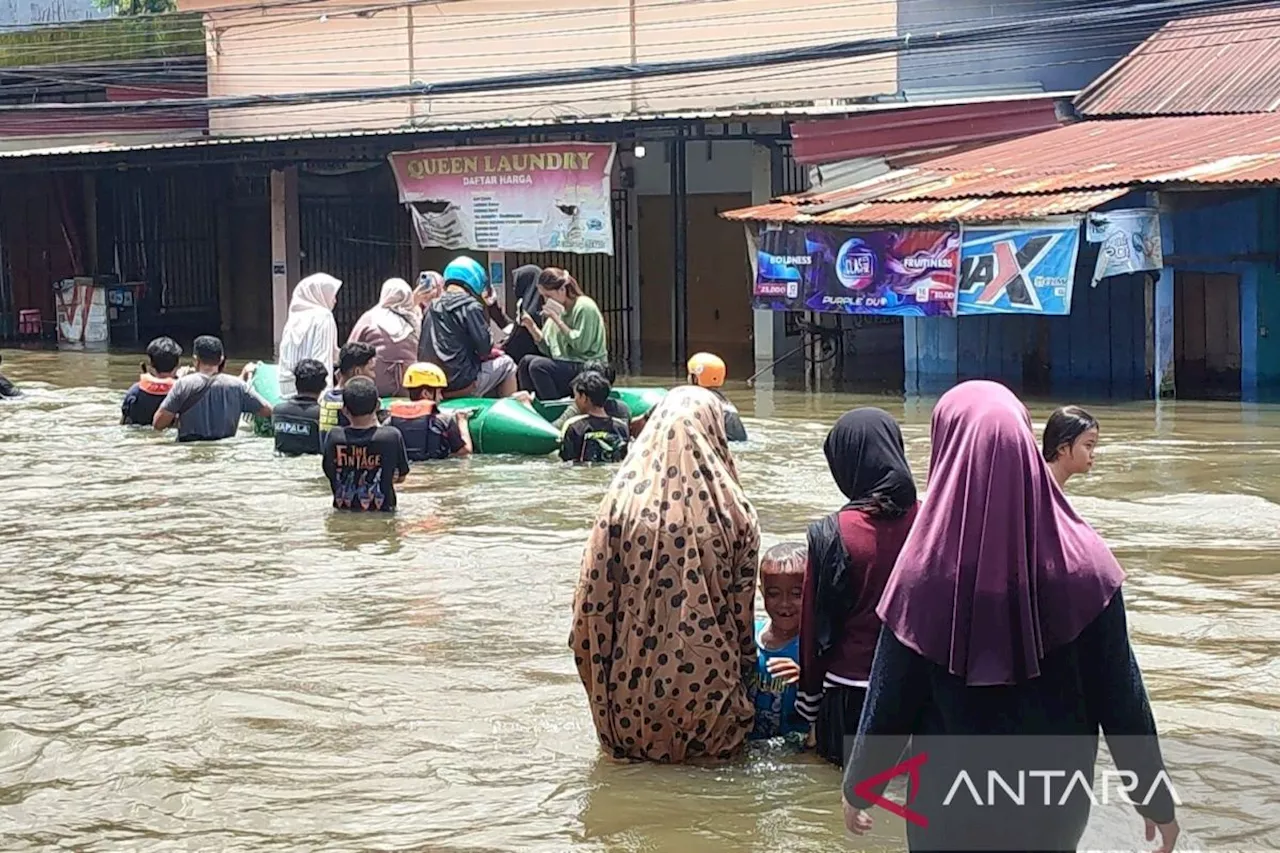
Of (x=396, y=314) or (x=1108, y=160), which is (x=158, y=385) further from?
(x=1108, y=160)

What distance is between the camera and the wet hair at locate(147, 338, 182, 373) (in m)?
13.8

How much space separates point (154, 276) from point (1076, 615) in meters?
26.7

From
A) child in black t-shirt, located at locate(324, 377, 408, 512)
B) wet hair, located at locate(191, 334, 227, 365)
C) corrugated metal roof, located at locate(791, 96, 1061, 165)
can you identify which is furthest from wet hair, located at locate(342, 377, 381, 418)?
corrugated metal roof, located at locate(791, 96, 1061, 165)

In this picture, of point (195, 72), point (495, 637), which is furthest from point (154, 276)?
point (495, 637)

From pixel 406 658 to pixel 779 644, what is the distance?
7.13 feet

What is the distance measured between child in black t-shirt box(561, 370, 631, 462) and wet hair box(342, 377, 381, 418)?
263cm

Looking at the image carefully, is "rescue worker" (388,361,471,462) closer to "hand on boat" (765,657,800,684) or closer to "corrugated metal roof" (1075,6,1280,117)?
"hand on boat" (765,657,800,684)

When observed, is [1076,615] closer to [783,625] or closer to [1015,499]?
[1015,499]

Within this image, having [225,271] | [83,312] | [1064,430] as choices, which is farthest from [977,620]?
[225,271]

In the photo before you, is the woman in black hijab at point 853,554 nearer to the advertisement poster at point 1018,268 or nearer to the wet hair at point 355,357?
the wet hair at point 355,357

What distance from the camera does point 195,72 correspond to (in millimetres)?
27188

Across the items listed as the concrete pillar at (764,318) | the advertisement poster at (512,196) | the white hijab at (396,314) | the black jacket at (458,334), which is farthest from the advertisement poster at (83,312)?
the black jacket at (458,334)

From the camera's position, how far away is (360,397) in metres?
9.54

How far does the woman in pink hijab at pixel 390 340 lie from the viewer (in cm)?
1407
